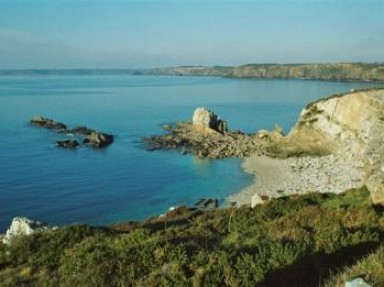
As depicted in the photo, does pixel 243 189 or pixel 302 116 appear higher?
pixel 302 116

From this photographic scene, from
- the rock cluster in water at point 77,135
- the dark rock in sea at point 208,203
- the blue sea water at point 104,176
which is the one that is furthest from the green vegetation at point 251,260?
the rock cluster in water at point 77,135

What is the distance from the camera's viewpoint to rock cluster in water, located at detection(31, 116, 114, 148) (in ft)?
215

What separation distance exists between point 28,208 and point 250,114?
70494 millimetres

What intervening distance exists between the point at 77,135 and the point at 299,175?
3783cm

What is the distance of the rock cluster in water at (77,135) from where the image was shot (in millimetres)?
65438

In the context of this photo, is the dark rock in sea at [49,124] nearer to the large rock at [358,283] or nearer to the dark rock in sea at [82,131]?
the dark rock in sea at [82,131]

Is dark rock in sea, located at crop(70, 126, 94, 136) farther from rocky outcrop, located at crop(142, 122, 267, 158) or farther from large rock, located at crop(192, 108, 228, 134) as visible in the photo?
large rock, located at crop(192, 108, 228, 134)

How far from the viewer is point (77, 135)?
240 feet

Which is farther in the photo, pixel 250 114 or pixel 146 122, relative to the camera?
pixel 250 114

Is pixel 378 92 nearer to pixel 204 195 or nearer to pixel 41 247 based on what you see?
pixel 204 195

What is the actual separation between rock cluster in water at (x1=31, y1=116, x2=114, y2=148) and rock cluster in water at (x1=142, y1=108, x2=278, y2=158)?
5682 millimetres

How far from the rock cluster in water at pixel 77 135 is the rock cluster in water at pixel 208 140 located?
5682 mm

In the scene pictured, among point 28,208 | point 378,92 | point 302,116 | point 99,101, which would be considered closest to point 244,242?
point 28,208

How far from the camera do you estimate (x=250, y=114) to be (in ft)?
336
